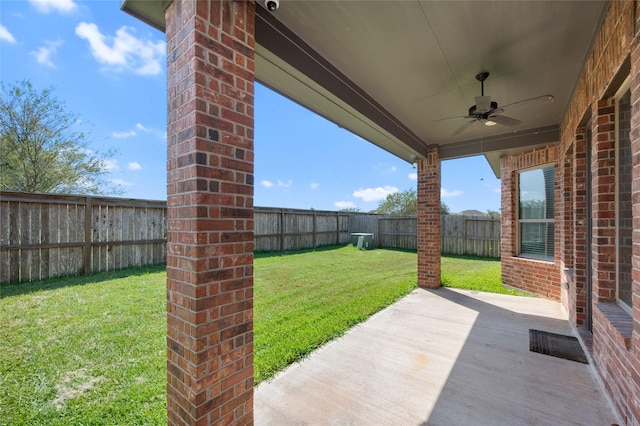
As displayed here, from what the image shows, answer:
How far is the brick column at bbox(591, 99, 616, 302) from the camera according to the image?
2457 millimetres

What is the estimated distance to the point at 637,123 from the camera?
1637 millimetres

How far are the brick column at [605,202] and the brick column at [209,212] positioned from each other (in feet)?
9.99

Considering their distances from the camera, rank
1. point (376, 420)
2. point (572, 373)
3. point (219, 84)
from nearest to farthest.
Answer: point (219, 84)
point (376, 420)
point (572, 373)

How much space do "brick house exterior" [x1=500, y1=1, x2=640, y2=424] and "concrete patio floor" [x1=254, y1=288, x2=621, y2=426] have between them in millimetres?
341

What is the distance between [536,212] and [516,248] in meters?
0.85

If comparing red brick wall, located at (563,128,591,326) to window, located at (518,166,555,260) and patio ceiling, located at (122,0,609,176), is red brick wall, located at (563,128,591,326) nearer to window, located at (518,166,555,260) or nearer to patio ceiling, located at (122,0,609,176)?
patio ceiling, located at (122,0,609,176)

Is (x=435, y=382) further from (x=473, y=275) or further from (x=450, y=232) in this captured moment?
(x=450, y=232)

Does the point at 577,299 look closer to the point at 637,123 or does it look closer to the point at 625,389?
the point at 625,389

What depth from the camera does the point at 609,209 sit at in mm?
2465

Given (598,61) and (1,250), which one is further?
(1,250)

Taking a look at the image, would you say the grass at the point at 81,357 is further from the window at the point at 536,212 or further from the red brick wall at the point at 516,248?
the window at the point at 536,212

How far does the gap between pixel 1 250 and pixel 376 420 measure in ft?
23.4

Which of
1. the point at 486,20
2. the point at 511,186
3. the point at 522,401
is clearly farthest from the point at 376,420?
the point at 511,186

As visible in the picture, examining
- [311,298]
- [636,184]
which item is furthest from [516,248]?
[636,184]
